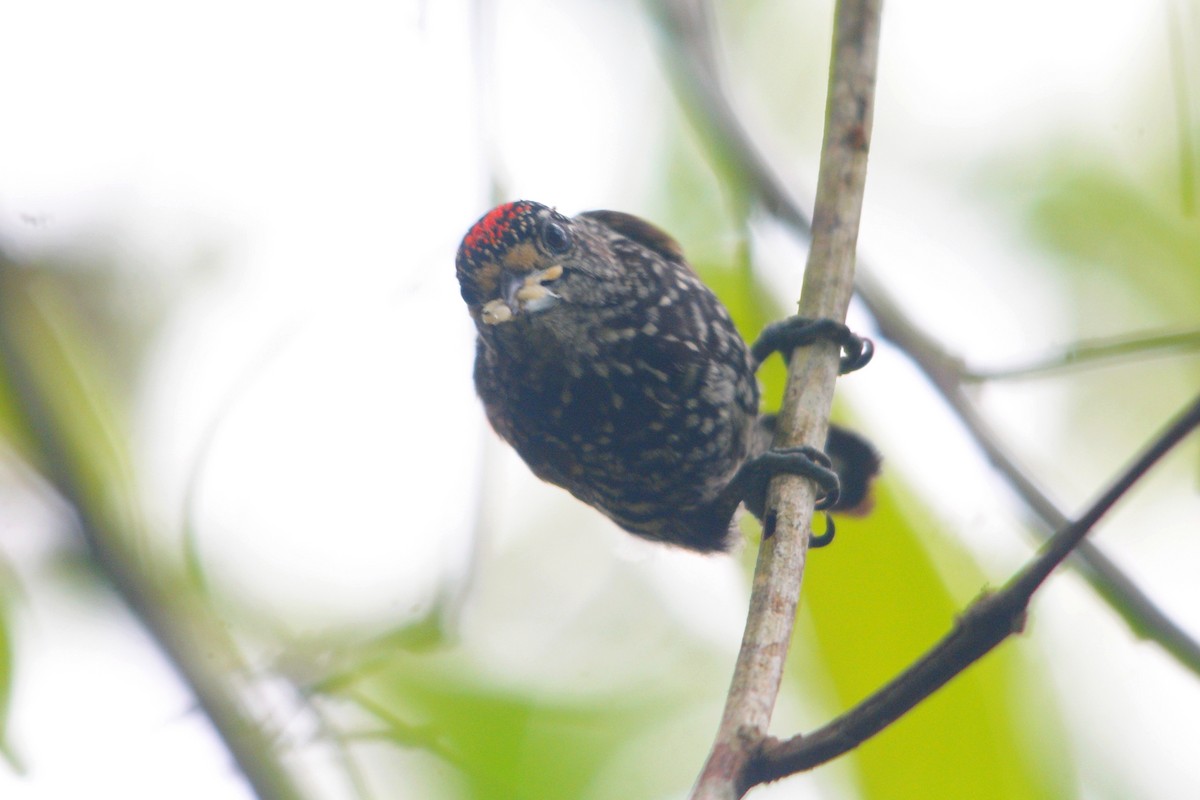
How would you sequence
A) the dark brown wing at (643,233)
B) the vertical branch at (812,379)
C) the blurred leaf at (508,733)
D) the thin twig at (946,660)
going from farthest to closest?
the dark brown wing at (643,233), the blurred leaf at (508,733), the vertical branch at (812,379), the thin twig at (946,660)

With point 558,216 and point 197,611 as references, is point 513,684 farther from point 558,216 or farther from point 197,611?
point 558,216

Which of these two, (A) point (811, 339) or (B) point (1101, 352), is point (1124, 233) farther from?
(A) point (811, 339)

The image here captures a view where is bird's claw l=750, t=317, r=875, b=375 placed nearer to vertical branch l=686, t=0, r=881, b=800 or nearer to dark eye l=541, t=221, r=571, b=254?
vertical branch l=686, t=0, r=881, b=800

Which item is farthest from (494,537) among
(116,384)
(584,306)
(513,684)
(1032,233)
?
(1032,233)

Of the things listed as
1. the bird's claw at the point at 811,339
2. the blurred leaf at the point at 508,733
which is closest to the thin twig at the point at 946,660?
the bird's claw at the point at 811,339

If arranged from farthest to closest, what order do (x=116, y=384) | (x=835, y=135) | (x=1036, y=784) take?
(x=116, y=384), (x=1036, y=784), (x=835, y=135)

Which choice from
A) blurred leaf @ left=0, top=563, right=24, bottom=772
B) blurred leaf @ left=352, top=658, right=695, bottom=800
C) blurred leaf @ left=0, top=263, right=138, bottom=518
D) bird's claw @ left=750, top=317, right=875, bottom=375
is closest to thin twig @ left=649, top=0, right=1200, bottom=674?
bird's claw @ left=750, top=317, right=875, bottom=375

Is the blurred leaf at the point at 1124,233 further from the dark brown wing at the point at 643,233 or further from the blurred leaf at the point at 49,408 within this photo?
the blurred leaf at the point at 49,408
